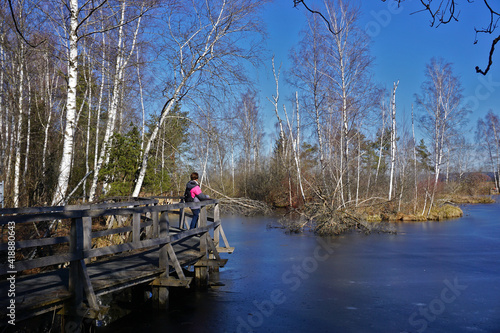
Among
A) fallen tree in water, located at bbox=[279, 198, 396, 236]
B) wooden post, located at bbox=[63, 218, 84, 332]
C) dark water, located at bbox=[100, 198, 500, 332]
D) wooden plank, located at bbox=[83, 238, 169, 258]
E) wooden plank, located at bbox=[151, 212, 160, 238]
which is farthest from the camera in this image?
fallen tree in water, located at bbox=[279, 198, 396, 236]

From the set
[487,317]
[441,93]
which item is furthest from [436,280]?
[441,93]

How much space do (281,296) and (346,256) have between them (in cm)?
497

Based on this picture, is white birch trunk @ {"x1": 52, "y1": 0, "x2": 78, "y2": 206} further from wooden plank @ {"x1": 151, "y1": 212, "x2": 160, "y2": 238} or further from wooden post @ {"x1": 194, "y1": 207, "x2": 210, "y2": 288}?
wooden post @ {"x1": 194, "y1": 207, "x2": 210, "y2": 288}

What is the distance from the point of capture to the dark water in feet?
21.9

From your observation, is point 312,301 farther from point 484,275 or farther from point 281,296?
point 484,275

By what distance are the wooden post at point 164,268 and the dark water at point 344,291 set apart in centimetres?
21

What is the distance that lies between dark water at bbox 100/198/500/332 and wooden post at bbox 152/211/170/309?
214 millimetres

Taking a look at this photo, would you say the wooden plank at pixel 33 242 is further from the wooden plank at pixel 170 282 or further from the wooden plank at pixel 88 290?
the wooden plank at pixel 170 282

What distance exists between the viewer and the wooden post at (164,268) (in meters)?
7.02

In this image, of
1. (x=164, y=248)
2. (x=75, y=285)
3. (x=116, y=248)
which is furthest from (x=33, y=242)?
(x=164, y=248)

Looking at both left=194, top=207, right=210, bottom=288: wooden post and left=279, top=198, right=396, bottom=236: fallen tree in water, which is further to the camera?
left=279, top=198, right=396, bottom=236: fallen tree in water

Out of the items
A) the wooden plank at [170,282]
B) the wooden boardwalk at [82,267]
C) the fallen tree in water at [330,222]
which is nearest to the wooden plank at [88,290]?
the wooden boardwalk at [82,267]

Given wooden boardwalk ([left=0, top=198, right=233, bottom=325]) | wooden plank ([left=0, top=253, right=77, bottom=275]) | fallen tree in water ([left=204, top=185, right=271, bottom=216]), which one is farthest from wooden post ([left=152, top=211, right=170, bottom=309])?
fallen tree in water ([left=204, top=185, right=271, bottom=216])

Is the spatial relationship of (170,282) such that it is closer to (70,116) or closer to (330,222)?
(70,116)
